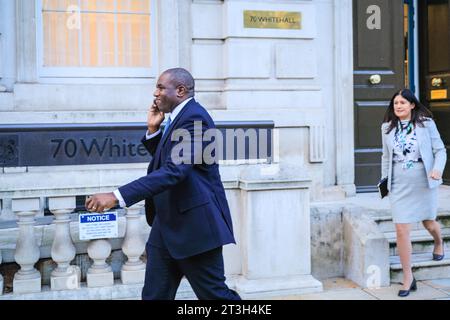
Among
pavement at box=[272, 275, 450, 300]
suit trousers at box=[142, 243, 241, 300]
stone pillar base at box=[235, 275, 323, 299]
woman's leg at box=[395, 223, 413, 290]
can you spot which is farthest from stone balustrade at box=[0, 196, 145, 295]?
woman's leg at box=[395, 223, 413, 290]

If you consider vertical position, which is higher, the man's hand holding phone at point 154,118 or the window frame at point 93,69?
the window frame at point 93,69

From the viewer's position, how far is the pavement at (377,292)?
208 inches

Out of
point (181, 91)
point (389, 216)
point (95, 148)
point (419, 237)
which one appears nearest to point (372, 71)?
point (389, 216)

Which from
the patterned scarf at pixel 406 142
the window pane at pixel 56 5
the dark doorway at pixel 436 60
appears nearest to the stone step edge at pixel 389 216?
the patterned scarf at pixel 406 142

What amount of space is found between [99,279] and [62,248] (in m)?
0.42

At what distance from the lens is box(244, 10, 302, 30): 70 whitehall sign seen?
280 inches

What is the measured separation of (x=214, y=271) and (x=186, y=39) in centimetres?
430

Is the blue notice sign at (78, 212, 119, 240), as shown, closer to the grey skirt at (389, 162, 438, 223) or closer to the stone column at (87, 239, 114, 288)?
the stone column at (87, 239, 114, 288)

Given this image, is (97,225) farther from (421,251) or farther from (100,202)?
(421,251)

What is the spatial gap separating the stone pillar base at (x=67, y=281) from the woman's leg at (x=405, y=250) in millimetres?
2875

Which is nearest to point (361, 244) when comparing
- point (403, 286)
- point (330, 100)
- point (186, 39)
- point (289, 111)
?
point (403, 286)

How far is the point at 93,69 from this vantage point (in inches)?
278

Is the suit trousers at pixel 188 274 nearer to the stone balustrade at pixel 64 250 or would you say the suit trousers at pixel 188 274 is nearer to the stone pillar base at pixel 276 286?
the stone balustrade at pixel 64 250

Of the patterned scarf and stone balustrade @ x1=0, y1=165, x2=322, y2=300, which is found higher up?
the patterned scarf
